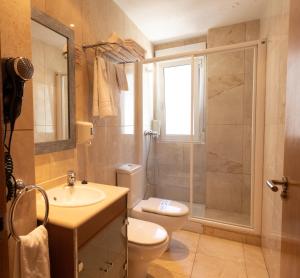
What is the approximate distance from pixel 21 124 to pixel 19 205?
0.33 m

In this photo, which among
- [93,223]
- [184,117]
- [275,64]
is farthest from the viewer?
[184,117]

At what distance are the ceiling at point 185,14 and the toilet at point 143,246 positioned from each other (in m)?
2.10

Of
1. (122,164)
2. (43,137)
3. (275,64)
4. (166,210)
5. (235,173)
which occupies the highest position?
(275,64)

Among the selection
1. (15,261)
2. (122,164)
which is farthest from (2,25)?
(122,164)

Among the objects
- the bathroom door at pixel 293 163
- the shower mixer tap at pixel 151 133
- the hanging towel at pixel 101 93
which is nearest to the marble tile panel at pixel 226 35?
the shower mixer tap at pixel 151 133

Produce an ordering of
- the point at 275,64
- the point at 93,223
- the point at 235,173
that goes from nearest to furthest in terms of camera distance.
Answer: the point at 93,223, the point at 275,64, the point at 235,173

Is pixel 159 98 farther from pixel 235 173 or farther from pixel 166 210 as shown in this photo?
pixel 166 210

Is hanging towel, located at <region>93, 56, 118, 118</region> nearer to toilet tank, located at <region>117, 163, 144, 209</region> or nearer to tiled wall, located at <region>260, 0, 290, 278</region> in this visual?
toilet tank, located at <region>117, 163, 144, 209</region>

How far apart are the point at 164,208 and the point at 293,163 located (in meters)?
1.37

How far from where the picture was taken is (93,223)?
3.47ft

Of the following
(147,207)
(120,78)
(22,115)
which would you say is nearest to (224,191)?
(147,207)

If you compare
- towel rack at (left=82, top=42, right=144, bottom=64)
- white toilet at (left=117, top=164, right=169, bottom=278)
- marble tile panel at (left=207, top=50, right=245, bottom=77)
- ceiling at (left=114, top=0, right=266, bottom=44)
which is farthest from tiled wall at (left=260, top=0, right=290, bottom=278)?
towel rack at (left=82, top=42, right=144, bottom=64)

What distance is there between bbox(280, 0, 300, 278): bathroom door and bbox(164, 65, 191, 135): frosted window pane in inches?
79.5

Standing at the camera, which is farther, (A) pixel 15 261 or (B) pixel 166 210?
(B) pixel 166 210
